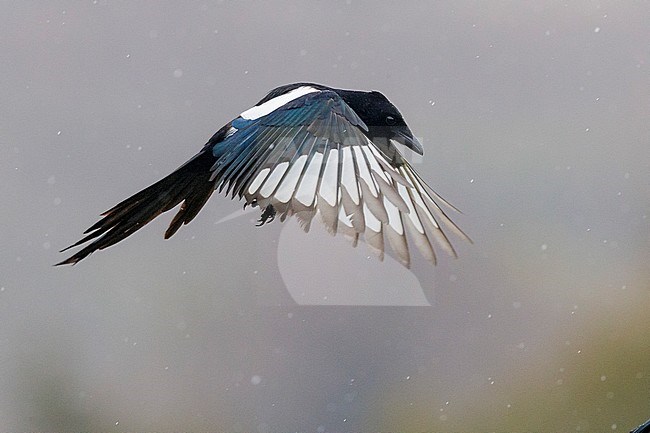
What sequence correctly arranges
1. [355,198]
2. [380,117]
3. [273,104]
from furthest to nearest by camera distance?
[380,117] → [273,104] → [355,198]

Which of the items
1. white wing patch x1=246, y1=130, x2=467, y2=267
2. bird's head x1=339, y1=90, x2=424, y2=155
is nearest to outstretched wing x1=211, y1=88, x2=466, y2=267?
white wing patch x1=246, y1=130, x2=467, y2=267

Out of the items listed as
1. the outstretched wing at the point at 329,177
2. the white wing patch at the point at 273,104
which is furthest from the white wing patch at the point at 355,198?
the white wing patch at the point at 273,104

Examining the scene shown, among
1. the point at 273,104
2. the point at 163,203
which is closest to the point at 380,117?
the point at 273,104

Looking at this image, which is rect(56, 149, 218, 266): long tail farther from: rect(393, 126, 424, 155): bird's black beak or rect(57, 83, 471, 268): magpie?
rect(393, 126, 424, 155): bird's black beak

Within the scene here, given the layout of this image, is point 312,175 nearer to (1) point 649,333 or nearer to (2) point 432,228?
(2) point 432,228

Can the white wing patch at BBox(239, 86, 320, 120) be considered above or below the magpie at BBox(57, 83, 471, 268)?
above

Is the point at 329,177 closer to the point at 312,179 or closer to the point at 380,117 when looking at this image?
the point at 312,179
